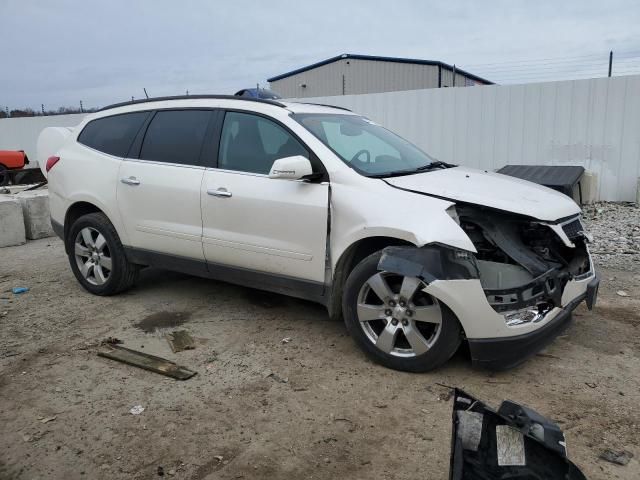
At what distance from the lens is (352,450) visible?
287 centimetres

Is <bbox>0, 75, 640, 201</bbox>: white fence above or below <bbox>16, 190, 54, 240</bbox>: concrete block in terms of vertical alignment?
above

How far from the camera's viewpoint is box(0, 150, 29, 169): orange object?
1447 centimetres

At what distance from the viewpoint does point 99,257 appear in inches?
208

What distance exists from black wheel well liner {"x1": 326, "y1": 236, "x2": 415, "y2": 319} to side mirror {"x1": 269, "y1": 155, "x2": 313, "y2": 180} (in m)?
0.62

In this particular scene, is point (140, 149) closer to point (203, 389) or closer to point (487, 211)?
point (203, 389)

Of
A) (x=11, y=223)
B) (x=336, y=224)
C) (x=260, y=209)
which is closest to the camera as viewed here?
(x=336, y=224)

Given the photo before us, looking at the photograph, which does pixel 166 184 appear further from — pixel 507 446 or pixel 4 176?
pixel 4 176

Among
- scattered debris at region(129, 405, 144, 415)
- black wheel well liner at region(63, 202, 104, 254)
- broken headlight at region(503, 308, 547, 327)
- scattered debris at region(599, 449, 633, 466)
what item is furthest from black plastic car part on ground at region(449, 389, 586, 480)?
black wheel well liner at region(63, 202, 104, 254)

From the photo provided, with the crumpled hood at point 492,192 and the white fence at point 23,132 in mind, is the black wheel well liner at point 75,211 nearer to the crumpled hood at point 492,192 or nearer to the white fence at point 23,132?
the crumpled hood at point 492,192

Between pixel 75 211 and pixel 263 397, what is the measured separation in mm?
3251

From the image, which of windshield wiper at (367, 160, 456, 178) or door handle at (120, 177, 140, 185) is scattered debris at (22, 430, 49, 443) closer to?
door handle at (120, 177, 140, 185)

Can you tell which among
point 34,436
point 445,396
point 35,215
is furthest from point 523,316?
point 35,215

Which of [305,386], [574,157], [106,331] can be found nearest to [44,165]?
[106,331]

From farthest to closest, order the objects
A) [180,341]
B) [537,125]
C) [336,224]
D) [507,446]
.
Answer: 1. [537,125]
2. [180,341]
3. [336,224]
4. [507,446]
